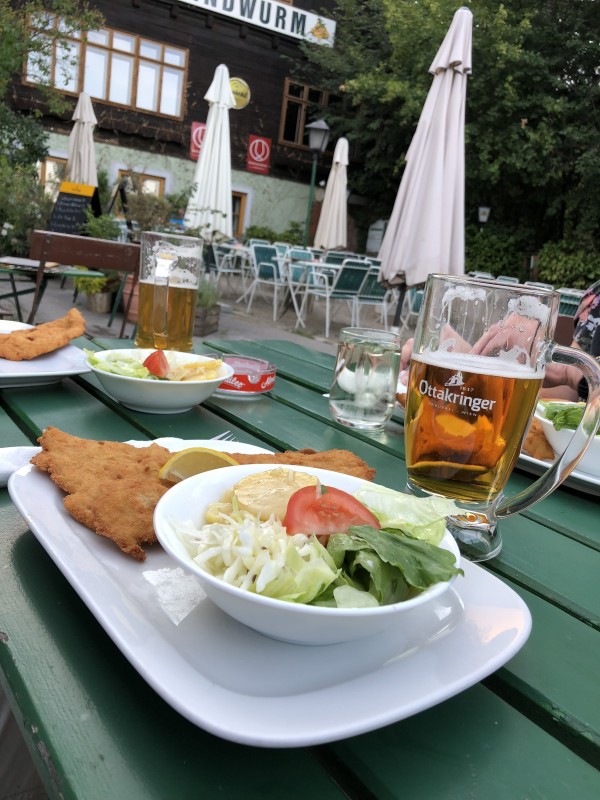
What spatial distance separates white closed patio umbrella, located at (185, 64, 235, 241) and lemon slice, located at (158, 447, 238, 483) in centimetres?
923

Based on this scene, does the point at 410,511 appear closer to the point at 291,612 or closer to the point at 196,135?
the point at 291,612

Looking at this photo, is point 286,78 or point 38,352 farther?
point 286,78

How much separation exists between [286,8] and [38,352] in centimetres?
1887

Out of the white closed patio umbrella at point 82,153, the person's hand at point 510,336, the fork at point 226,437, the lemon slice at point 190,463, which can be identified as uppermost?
the white closed patio umbrella at point 82,153

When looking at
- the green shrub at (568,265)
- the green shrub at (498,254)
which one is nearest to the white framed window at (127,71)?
the green shrub at (498,254)

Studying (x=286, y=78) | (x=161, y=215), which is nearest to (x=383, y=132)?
(x=286, y=78)

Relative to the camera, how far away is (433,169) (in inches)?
230

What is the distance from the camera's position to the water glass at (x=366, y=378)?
1430 mm

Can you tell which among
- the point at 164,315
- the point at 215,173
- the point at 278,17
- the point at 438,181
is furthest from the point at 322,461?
the point at 278,17

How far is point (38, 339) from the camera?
1445 mm

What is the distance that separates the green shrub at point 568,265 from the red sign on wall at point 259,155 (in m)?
8.08

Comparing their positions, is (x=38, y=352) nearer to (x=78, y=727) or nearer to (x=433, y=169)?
(x=78, y=727)

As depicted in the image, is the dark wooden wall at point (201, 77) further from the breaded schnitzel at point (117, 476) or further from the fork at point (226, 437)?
the breaded schnitzel at point (117, 476)

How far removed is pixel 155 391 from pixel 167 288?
0.49 metres
